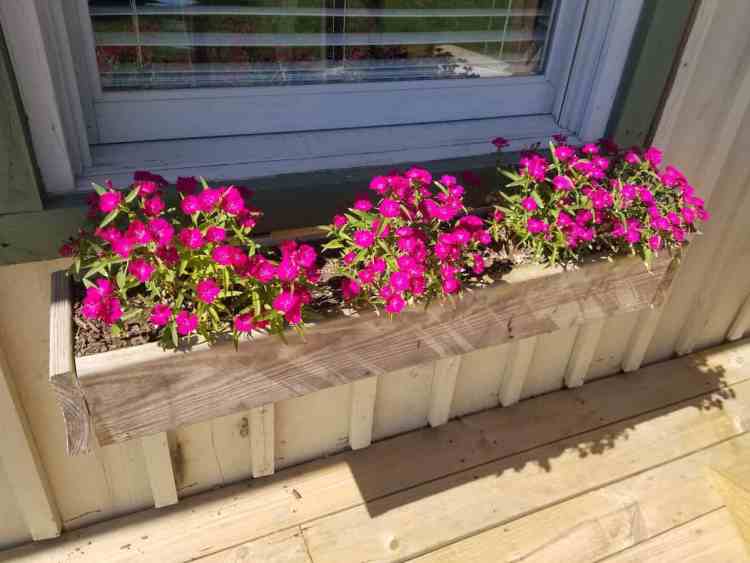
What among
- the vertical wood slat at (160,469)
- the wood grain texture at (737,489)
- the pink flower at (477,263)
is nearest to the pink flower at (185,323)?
the pink flower at (477,263)

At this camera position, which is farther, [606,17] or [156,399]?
[606,17]

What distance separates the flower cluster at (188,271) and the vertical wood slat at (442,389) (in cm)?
88

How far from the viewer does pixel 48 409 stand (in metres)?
1.50

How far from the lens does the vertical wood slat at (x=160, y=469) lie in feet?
5.33

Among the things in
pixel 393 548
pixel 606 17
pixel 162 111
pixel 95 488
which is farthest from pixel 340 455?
pixel 606 17

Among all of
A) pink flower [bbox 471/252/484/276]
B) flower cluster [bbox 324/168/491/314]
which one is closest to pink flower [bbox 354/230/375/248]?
flower cluster [bbox 324/168/491/314]

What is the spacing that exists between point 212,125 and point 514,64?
2.80ft

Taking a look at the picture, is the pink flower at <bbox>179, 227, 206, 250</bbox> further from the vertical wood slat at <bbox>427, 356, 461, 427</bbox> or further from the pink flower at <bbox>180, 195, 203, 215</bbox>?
the vertical wood slat at <bbox>427, 356, 461, 427</bbox>

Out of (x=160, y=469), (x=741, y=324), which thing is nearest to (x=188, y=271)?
(x=160, y=469)

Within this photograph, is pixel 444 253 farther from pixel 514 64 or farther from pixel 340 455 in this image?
pixel 340 455

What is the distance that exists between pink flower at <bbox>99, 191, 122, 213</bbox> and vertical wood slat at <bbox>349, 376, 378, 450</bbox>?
94 cm

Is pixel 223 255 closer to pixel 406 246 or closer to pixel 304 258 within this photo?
pixel 304 258

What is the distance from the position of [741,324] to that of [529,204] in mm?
1629

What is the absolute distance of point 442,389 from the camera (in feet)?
6.54
